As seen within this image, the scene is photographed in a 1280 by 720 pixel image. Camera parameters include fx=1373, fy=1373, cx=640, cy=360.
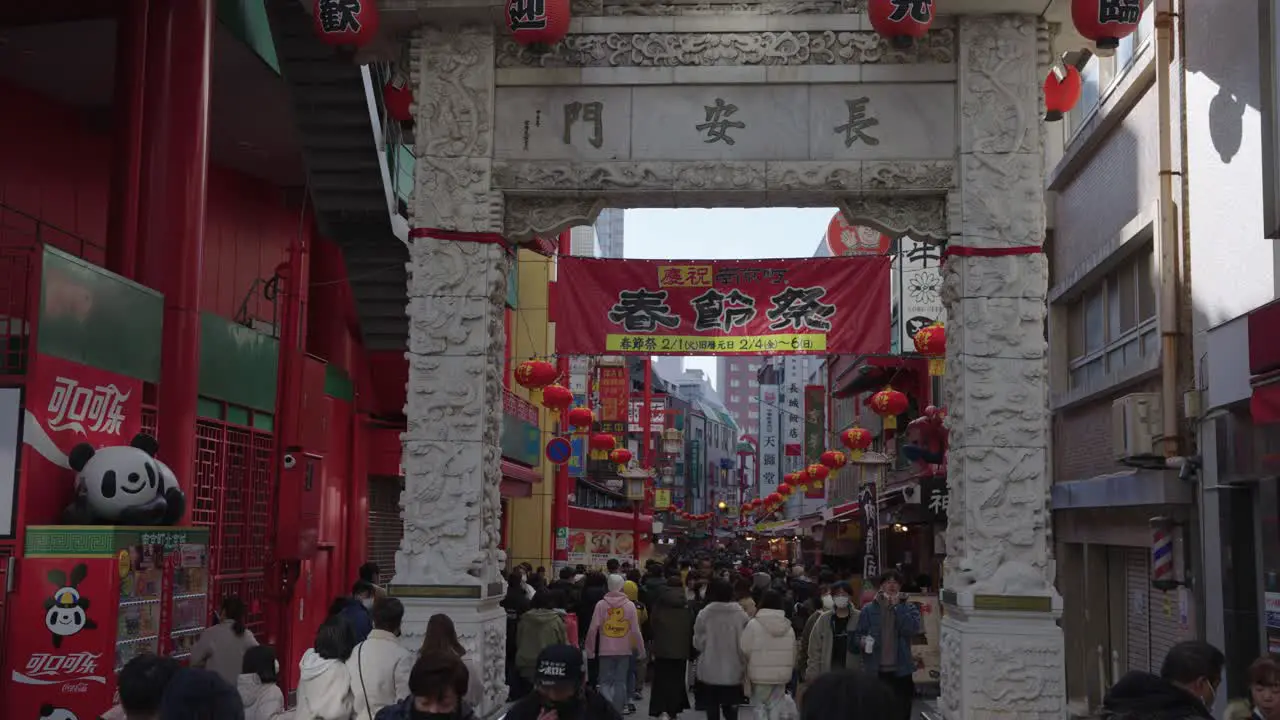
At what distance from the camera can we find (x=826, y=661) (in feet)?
44.2

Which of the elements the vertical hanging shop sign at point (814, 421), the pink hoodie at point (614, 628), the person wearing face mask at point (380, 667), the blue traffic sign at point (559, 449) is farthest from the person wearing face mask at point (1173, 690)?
the vertical hanging shop sign at point (814, 421)

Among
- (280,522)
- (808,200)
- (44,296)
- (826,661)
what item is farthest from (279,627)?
(808,200)

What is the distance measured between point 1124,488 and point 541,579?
777 centimetres

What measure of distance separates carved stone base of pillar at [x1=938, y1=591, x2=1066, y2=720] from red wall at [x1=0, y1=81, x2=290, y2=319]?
408 inches

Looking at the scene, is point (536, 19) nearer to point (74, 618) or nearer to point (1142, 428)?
point (74, 618)

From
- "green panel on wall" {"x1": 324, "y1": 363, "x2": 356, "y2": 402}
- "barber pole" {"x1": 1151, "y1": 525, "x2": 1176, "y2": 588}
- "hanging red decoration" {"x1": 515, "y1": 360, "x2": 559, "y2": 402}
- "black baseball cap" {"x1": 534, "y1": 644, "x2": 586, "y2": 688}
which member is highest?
"hanging red decoration" {"x1": 515, "y1": 360, "x2": 559, "y2": 402}

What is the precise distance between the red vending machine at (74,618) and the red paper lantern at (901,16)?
740cm

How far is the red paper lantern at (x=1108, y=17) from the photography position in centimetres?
1081

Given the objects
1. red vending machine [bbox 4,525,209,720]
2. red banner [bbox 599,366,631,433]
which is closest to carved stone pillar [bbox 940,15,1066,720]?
red vending machine [bbox 4,525,209,720]

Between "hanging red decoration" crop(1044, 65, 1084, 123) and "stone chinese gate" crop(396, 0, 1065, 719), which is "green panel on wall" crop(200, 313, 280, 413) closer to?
"stone chinese gate" crop(396, 0, 1065, 719)

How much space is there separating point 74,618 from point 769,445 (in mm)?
89725

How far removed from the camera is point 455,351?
11820 mm

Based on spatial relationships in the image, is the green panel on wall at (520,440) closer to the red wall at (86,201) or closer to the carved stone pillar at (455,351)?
the red wall at (86,201)

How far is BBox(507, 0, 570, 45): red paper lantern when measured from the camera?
446 inches
